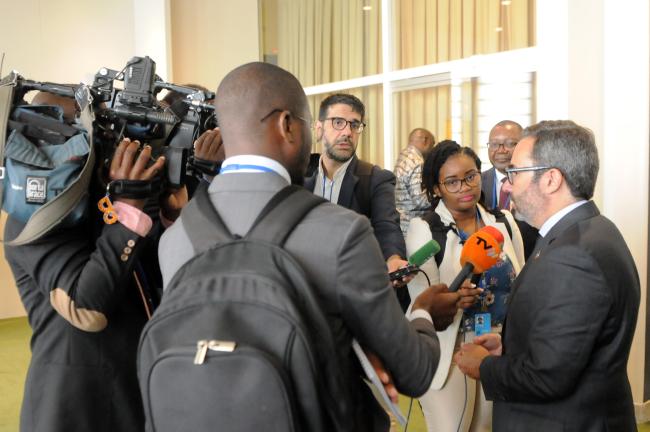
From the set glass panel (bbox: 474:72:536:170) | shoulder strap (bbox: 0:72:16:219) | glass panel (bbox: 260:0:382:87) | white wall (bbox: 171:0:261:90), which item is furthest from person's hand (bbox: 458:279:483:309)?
white wall (bbox: 171:0:261:90)

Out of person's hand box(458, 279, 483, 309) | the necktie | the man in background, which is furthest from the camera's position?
the man in background

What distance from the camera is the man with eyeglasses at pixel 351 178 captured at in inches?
114

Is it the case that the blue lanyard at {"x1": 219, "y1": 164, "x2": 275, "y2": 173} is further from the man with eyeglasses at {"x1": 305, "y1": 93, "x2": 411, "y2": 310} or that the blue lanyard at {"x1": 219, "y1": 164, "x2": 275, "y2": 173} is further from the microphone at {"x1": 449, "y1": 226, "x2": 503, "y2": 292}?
the man with eyeglasses at {"x1": 305, "y1": 93, "x2": 411, "y2": 310}

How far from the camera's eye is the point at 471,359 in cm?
191

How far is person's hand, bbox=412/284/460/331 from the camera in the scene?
1.50 m

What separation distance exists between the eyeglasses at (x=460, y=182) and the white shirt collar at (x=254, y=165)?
163 centimetres

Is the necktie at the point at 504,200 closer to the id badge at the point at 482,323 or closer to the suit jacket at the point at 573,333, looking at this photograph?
the id badge at the point at 482,323

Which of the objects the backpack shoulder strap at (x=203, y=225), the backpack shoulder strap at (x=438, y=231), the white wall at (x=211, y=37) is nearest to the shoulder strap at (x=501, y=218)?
the backpack shoulder strap at (x=438, y=231)

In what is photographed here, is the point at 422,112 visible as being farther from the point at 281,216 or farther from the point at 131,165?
the point at 281,216

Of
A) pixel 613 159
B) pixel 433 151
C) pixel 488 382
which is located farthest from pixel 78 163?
pixel 613 159

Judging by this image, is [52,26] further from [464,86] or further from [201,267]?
[201,267]

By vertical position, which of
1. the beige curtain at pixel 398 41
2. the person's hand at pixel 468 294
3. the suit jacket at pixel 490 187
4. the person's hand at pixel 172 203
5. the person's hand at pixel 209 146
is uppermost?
the beige curtain at pixel 398 41

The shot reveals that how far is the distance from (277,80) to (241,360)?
509mm

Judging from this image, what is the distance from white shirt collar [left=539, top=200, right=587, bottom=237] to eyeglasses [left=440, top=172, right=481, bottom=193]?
0.92 meters
